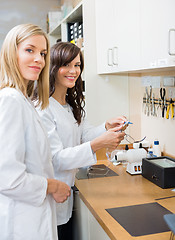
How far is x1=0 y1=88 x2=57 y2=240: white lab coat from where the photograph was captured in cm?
110

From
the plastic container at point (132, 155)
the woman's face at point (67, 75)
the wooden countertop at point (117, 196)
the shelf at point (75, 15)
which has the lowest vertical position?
the wooden countertop at point (117, 196)

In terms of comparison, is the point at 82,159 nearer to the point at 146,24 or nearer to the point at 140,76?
the point at 146,24

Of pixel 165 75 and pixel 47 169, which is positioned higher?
pixel 165 75

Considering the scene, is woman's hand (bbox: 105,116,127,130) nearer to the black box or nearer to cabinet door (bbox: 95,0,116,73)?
the black box

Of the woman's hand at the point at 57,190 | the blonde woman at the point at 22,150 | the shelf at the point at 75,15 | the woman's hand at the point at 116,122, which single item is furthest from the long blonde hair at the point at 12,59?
the shelf at the point at 75,15

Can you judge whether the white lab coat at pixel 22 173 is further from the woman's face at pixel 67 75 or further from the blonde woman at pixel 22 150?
the woman's face at pixel 67 75

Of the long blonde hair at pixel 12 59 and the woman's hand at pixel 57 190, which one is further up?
the long blonde hair at pixel 12 59

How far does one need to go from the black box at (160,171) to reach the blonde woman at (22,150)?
2.36ft

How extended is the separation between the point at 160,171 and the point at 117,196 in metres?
0.30

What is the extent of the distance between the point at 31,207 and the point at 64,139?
23.4 inches

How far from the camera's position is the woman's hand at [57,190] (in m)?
1.24

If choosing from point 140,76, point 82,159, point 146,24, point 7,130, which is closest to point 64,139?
point 82,159

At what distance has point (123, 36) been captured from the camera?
1.94 m

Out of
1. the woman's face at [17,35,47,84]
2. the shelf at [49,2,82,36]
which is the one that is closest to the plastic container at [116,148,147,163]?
the woman's face at [17,35,47,84]
